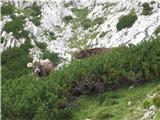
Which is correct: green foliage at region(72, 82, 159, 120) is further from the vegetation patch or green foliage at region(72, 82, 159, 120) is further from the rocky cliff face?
the rocky cliff face

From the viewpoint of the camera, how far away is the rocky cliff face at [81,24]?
39.4 meters

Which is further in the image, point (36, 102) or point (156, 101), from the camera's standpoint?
point (36, 102)

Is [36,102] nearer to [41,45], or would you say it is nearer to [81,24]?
[41,45]

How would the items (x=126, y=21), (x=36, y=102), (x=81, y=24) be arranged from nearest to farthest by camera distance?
(x=36, y=102), (x=126, y=21), (x=81, y=24)

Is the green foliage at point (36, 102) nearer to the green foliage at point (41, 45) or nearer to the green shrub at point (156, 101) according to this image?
the green shrub at point (156, 101)

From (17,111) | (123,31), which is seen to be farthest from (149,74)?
(123,31)

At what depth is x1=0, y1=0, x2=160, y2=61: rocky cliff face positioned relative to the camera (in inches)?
1553

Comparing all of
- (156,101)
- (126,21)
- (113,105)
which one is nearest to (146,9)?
(126,21)

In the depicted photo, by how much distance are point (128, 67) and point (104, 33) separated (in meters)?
19.9

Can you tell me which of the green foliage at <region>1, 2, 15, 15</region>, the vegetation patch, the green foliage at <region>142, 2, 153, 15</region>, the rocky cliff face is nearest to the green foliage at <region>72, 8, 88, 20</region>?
the rocky cliff face

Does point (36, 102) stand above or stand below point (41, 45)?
below

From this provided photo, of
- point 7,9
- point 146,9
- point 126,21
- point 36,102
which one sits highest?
point 7,9

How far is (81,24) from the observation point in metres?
47.2

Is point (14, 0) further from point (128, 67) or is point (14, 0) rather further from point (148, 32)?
point (128, 67)
